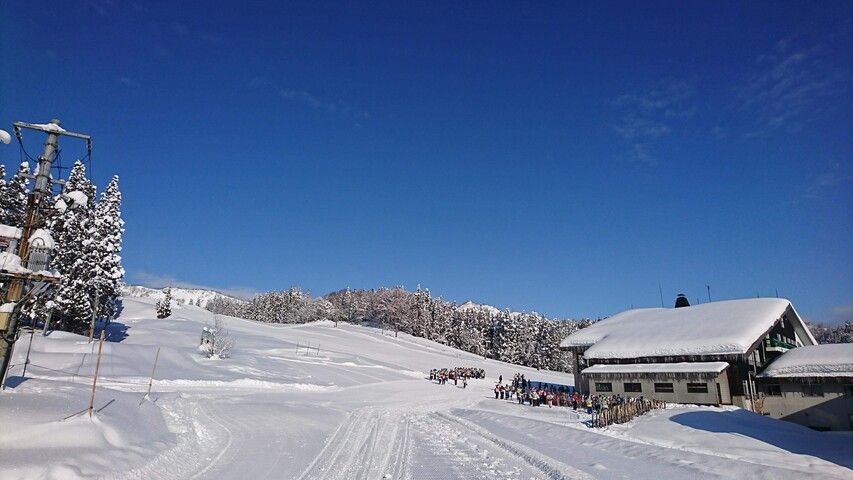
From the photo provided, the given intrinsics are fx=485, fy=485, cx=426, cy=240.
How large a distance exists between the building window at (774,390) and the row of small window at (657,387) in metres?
4.06

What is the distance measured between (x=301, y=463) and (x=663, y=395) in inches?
1102

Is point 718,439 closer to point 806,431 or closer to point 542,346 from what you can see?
point 806,431

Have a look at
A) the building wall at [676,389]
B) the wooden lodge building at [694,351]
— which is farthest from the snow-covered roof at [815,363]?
the building wall at [676,389]

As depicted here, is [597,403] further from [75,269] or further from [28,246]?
[75,269]

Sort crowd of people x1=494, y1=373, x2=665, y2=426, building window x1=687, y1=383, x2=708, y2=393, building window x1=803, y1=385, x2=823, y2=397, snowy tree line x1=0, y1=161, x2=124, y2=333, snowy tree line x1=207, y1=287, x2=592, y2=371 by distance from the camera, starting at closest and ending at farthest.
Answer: crowd of people x1=494, y1=373, x2=665, y2=426 < building window x1=803, y1=385, x2=823, y2=397 < building window x1=687, y1=383, x2=708, y2=393 < snowy tree line x1=0, y1=161, x2=124, y2=333 < snowy tree line x1=207, y1=287, x2=592, y2=371

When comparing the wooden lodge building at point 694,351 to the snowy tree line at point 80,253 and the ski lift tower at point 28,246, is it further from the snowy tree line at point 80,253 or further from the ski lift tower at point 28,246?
the snowy tree line at point 80,253

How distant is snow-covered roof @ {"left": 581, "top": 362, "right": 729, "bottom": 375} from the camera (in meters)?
30.9

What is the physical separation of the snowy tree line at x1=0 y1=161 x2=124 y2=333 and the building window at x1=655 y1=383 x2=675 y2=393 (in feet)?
147

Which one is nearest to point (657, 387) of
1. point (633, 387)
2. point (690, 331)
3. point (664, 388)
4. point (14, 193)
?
point (664, 388)

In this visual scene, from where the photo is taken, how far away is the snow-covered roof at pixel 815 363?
27.3m

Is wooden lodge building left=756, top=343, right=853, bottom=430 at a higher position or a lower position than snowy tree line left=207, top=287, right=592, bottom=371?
lower

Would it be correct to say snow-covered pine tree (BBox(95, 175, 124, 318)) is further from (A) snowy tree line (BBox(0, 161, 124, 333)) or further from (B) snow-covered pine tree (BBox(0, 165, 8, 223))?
(B) snow-covered pine tree (BBox(0, 165, 8, 223))

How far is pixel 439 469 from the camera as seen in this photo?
1352 cm

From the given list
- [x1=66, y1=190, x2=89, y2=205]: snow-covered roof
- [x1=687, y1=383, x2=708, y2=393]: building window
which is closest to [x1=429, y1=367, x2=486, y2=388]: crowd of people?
[x1=687, y1=383, x2=708, y2=393]: building window
